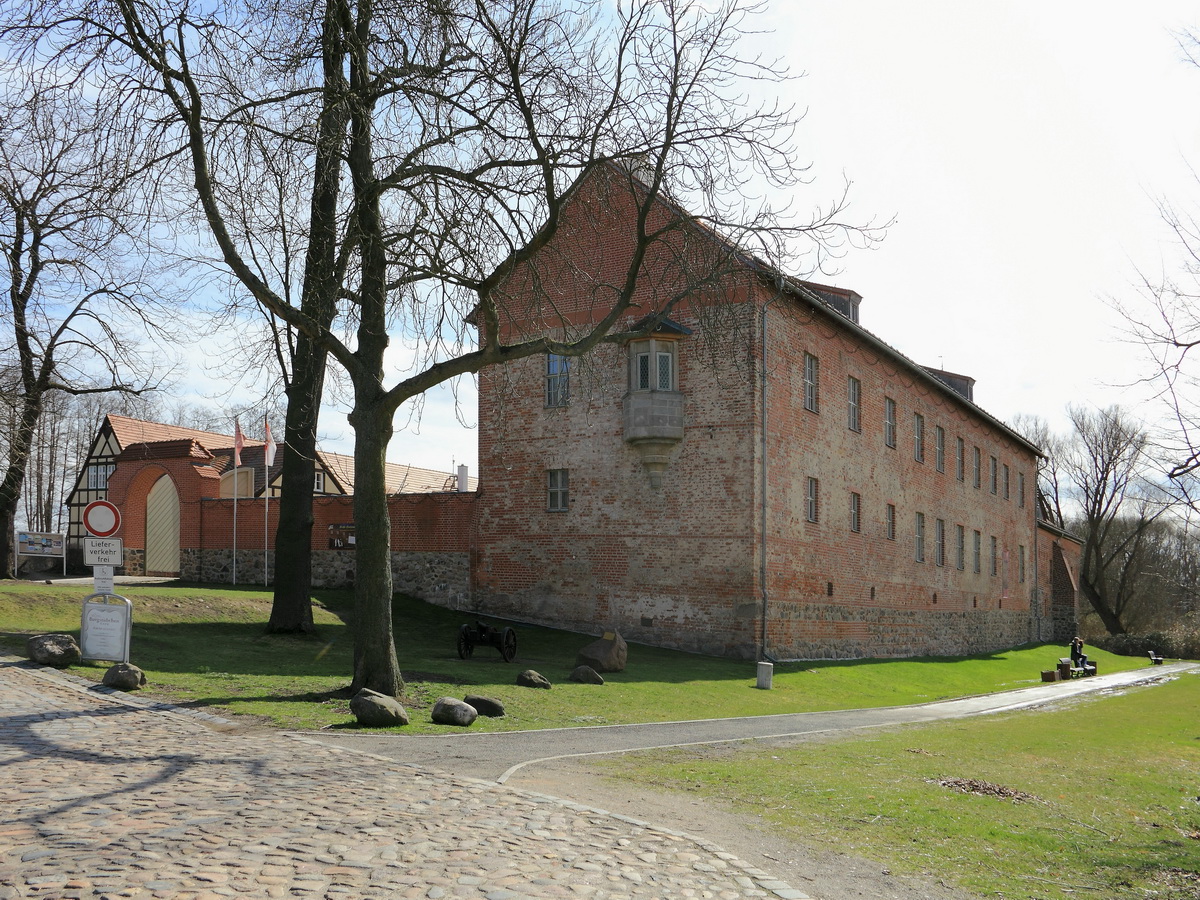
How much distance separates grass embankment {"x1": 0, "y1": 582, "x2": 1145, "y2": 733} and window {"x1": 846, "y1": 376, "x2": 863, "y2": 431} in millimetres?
6783

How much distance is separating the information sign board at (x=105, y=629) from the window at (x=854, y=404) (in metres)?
20.7

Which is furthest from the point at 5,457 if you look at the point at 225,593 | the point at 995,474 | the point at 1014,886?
the point at 995,474

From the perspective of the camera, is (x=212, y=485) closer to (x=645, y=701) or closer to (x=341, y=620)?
(x=341, y=620)

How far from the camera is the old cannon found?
18984mm

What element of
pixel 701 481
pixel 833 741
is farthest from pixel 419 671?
pixel 701 481

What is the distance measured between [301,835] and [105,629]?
8760 millimetres

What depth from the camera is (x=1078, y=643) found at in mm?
35281

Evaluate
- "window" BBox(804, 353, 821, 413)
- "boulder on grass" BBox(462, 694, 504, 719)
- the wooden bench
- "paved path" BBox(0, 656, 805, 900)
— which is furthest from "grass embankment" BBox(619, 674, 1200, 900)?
the wooden bench

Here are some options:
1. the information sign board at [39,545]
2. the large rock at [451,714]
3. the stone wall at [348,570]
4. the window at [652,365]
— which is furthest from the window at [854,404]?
the information sign board at [39,545]

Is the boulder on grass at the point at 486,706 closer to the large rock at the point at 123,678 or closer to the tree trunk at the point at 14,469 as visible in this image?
the large rock at the point at 123,678

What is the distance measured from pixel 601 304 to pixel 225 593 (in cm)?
1117

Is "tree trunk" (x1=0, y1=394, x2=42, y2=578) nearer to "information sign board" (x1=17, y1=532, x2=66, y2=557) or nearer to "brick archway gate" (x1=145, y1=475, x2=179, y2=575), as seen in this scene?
"brick archway gate" (x1=145, y1=475, x2=179, y2=575)

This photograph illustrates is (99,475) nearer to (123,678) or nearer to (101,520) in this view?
(101,520)

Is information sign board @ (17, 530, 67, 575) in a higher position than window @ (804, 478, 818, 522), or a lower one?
lower
